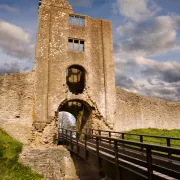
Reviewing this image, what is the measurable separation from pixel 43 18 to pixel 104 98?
7.74m

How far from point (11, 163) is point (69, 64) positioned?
792 centimetres

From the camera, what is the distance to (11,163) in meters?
12.0

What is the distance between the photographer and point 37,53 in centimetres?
1550

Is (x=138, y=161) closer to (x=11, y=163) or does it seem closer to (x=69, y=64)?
(x=11, y=163)

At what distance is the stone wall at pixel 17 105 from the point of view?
551 inches

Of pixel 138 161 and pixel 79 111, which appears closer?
pixel 138 161

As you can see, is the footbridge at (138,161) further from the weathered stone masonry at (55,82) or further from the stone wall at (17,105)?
the stone wall at (17,105)

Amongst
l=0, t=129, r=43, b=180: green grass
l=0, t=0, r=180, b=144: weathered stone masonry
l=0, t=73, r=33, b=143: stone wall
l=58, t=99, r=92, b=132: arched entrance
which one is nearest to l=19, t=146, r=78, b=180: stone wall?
l=0, t=129, r=43, b=180: green grass

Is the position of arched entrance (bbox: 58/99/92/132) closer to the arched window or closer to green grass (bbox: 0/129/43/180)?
the arched window

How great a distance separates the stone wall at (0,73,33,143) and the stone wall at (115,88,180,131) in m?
9.13

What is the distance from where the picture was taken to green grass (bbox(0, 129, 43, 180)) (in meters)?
11.2

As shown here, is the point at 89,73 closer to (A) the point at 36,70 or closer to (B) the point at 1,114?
(A) the point at 36,70

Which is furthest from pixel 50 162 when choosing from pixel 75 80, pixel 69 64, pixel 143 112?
pixel 143 112

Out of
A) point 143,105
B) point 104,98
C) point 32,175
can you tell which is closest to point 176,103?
point 143,105
